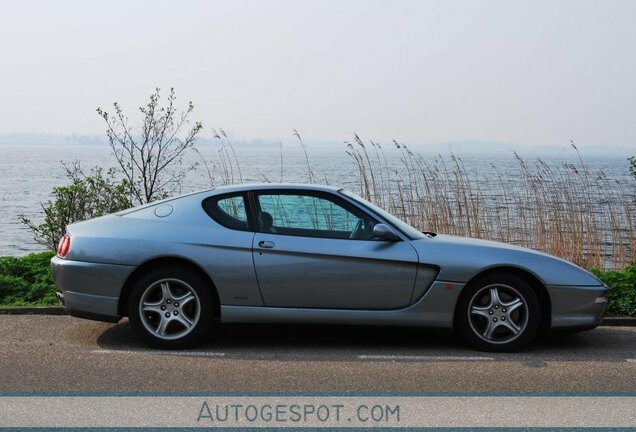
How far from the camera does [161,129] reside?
44.0ft

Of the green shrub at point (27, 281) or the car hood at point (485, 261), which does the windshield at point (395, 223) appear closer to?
the car hood at point (485, 261)

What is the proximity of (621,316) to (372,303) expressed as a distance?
306 cm

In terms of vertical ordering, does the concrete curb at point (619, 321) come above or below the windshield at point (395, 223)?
below

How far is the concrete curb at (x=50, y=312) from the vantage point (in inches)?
314

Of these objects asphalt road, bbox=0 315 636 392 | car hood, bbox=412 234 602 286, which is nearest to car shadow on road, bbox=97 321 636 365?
asphalt road, bbox=0 315 636 392

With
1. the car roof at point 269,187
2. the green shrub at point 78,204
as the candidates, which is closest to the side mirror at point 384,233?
the car roof at point 269,187

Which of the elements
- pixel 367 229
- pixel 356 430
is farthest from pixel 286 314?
pixel 356 430

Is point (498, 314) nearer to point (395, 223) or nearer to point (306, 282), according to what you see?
point (395, 223)

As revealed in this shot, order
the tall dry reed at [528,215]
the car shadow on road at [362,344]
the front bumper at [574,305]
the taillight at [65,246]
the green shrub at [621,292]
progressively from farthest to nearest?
1. the tall dry reed at [528,215]
2. the green shrub at [621,292]
3. the taillight at [65,246]
4. the front bumper at [574,305]
5. the car shadow on road at [362,344]

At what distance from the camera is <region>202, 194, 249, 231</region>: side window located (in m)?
6.79

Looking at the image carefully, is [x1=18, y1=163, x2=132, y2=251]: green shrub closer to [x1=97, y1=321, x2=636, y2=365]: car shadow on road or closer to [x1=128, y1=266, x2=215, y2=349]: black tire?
[x1=97, y1=321, x2=636, y2=365]: car shadow on road

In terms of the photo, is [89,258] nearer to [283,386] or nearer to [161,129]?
[283,386]

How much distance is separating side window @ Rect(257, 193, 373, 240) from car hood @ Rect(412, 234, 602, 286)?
0.51 metres

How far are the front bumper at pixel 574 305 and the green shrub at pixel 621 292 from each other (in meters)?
1.72
